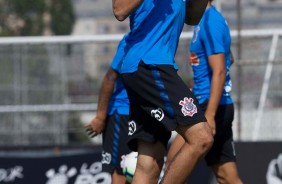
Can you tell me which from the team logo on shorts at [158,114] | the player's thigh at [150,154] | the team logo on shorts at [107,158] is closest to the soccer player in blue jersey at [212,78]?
the team logo on shorts at [107,158]

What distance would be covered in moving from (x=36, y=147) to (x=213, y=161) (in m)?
2.84

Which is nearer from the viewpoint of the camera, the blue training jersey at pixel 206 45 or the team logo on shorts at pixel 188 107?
the team logo on shorts at pixel 188 107

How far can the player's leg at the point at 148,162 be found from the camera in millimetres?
5918

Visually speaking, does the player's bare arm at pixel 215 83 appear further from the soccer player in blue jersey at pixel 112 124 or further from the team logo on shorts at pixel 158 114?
the team logo on shorts at pixel 158 114

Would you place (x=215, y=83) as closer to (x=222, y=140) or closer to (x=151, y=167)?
(x=222, y=140)

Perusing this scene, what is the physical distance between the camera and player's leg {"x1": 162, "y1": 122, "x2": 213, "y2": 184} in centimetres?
561

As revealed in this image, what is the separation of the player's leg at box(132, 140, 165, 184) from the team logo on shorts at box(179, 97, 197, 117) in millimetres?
428

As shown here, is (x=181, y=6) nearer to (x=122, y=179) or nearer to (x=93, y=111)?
(x=122, y=179)

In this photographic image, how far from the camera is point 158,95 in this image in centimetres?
570

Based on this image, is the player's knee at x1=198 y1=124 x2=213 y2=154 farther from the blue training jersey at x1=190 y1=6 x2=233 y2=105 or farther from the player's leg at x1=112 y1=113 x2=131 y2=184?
the player's leg at x1=112 y1=113 x2=131 y2=184

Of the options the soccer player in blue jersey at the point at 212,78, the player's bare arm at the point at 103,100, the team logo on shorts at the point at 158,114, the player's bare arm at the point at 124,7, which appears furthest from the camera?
the player's bare arm at the point at 103,100

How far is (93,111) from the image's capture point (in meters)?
11.2

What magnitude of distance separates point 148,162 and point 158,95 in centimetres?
48

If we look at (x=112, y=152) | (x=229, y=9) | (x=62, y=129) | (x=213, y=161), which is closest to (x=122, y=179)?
(x=112, y=152)
